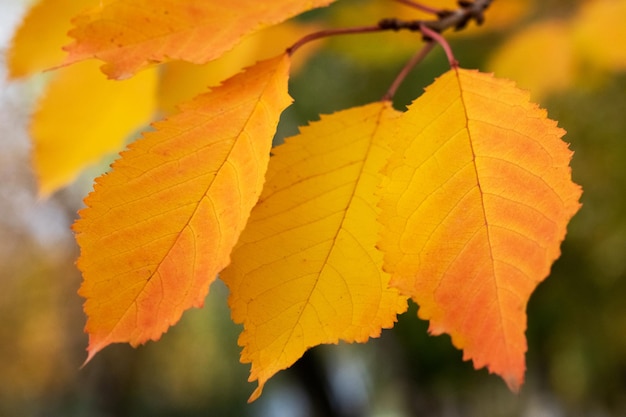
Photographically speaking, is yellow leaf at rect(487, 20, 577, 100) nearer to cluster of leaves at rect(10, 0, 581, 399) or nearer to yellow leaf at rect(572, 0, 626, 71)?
yellow leaf at rect(572, 0, 626, 71)

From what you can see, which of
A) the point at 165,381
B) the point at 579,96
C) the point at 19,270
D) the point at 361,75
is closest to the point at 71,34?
the point at 579,96

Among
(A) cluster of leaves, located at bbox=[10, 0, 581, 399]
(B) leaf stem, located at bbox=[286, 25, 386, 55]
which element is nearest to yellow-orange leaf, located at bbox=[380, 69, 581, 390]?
(A) cluster of leaves, located at bbox=[10, 0, 581, 399]

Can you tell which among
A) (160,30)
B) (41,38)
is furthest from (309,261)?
(41,38)

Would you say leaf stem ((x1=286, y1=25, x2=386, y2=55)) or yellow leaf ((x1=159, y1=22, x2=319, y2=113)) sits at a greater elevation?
leaf stem ((x1=286, y1=25, x2=386, y2=55))

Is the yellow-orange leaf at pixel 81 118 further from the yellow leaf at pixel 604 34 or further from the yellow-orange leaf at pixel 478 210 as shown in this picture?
the yellow leaf at pixel 604 34

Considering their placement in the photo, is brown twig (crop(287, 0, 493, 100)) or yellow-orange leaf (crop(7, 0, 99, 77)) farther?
yellow-orange leaf (crop(7, 0, 99, 77))

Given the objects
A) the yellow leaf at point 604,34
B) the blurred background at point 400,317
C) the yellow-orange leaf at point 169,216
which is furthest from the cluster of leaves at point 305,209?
the yellow leaf at point 604,34
